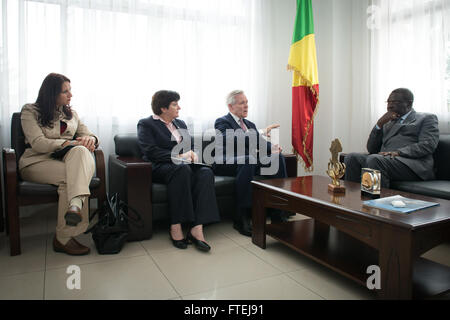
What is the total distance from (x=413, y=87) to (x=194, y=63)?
2.08 metres

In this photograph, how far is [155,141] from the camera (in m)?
2.54

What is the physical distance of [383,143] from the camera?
292 cm

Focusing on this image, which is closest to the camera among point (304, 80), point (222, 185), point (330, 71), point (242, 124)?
point (222, 185)

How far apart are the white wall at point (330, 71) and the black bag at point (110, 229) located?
84.3 inches

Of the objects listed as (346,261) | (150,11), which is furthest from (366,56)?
(346,261)

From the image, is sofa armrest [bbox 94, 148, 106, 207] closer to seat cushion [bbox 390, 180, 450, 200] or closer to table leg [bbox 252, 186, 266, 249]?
table leg [bbox 252, 186, 266, 249]

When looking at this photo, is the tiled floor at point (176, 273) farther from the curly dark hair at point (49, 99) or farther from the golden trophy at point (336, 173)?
the curly dark hair at point (49, 99)

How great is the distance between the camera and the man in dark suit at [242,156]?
2525mm

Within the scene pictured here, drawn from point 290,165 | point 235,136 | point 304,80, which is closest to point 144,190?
point 235,136

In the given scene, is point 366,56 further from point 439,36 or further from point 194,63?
point 194,63

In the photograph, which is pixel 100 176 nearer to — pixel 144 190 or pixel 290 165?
pixel 144 190

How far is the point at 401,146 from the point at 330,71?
1663 millimetres
